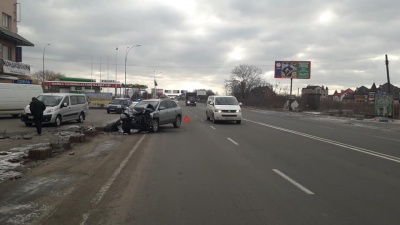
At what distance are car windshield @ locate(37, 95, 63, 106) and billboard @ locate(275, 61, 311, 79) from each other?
4984 centimetres

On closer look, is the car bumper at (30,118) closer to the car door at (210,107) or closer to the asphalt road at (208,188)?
the asphalt road at (208,188)

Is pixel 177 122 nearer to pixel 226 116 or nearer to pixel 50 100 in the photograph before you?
pixel 226 116

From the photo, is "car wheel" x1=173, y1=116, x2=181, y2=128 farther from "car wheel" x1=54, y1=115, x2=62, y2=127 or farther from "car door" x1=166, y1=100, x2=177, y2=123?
"car wheel" x1=54, y1=115, x2=62, y2=127

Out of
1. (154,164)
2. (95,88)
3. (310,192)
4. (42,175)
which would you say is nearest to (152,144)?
(154,164)

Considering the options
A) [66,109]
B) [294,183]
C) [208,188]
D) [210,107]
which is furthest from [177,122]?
[208,188]

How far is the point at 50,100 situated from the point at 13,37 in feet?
54.2

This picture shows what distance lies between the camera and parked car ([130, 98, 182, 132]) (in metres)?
18.9

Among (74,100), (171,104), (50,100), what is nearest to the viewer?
(171,104)

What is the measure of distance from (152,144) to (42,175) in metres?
5.89

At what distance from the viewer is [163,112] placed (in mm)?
19688

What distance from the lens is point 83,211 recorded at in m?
5.61

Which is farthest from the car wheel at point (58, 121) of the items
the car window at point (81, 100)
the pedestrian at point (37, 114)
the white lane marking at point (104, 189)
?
the white lane marking at point (104, 189)

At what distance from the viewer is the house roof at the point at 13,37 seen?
1326 inches

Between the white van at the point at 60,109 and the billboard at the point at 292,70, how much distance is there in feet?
155
